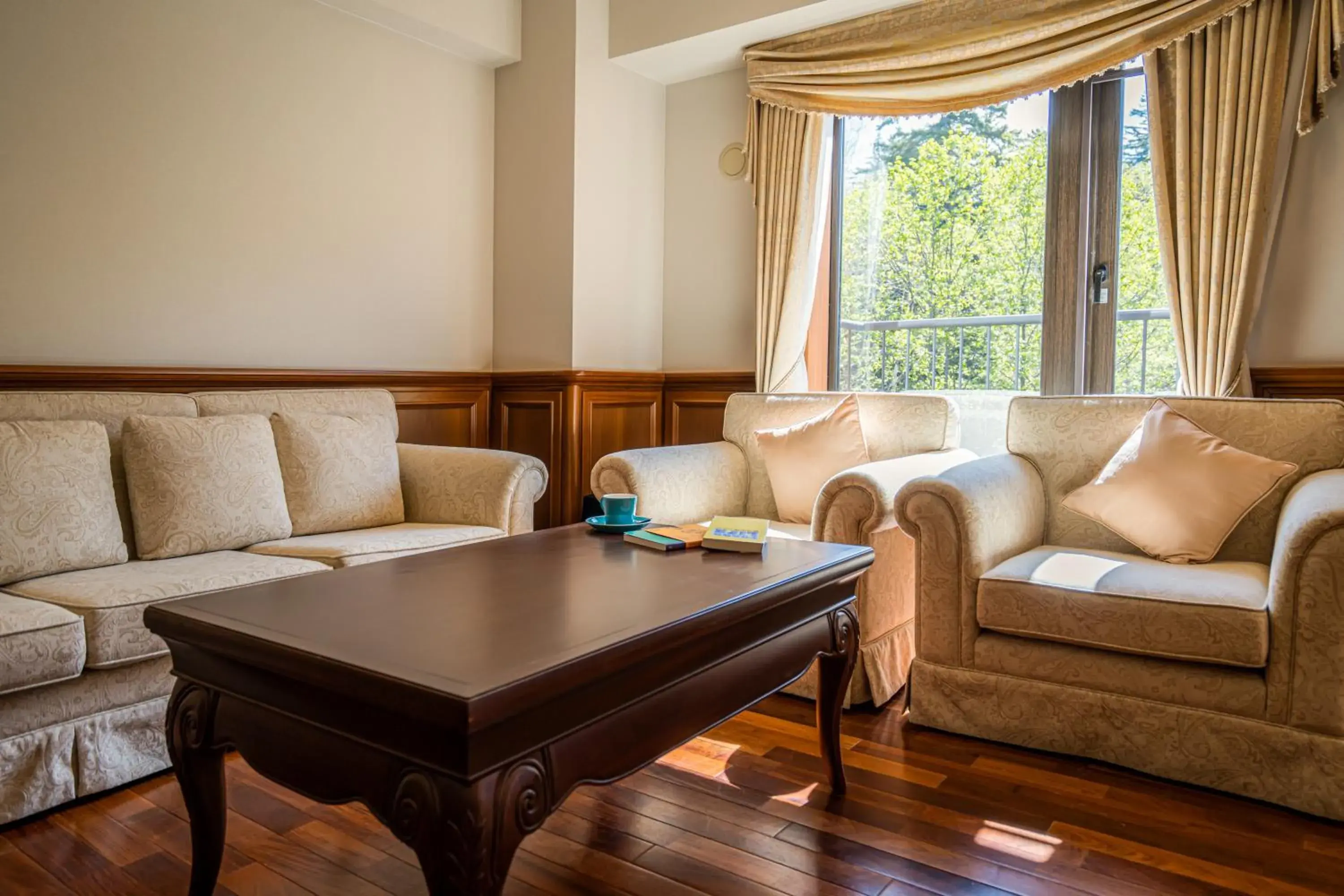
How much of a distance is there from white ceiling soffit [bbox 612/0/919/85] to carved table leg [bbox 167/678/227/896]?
125 inches

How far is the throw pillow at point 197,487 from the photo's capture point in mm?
2545

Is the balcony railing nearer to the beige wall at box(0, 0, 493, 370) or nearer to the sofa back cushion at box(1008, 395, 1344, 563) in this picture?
the sofa back cushion at box(1008, 395, 1344, 563)

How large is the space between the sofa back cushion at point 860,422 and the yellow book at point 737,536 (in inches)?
49.0

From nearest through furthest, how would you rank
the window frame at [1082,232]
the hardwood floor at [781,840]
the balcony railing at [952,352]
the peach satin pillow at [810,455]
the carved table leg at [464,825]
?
1. the carved table leg at [464,825]
2. the hardwood floor at [781,840]
3. the peach satin pillow at [810,455]
4. the window frame at [1082,232]
5. the balcony railing at [952,352]

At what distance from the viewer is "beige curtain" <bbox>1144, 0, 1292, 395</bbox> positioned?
2.83m

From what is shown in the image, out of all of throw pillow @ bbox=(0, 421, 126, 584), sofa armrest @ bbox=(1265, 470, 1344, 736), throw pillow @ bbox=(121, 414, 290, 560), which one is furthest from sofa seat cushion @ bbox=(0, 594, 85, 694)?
sofa armrest @ bbox=(1265, 470, 1344, 736)

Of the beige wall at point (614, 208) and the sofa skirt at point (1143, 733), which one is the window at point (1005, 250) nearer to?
the beige wall at point (614, 208)

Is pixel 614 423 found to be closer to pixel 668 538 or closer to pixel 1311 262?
pixel 668 538

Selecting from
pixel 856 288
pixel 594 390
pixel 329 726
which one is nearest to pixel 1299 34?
pixel 856 288

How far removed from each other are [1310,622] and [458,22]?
3.58m

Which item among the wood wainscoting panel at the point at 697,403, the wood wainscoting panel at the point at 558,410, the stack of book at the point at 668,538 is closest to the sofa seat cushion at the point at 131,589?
the stack of book at the point at 668,538

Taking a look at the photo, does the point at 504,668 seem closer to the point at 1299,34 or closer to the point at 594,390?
the point at 594,390

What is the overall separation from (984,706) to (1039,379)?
4.83ft

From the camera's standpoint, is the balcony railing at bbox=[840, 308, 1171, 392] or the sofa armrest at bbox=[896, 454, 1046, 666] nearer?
the sofa armrest at bbox=[896, 454, 1046, 666]
